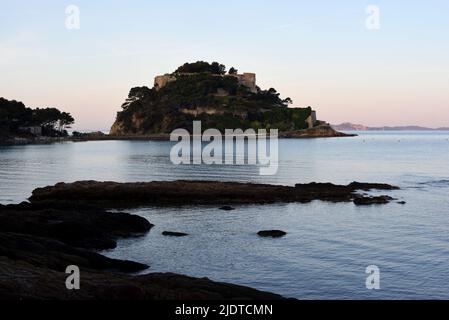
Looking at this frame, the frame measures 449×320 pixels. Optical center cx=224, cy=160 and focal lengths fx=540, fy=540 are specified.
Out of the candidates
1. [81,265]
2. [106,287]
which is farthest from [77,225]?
[106,287]

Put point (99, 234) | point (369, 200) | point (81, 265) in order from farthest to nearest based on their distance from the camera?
point (369, 200), point (99, 234), point (81, 265)

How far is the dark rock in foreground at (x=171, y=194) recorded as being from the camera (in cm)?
4562

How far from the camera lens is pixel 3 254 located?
18.5 m

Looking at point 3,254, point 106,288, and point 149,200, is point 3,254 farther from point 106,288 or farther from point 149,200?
point 149,200

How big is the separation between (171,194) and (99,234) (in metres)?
16.0

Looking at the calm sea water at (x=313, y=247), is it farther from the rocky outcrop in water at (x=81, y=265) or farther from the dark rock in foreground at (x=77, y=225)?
the rocky outcrop in water at (x=81, y=265)

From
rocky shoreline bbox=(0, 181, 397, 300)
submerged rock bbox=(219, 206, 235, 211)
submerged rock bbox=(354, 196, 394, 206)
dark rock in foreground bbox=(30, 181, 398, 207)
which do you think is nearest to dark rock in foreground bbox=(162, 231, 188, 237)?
rocky shoreline bbox=(0, 181, 397, 300)

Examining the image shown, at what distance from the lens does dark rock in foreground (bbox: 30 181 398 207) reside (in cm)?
4562

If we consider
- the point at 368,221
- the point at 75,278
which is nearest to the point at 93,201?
the point at 368,221

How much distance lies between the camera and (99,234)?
30.8 m

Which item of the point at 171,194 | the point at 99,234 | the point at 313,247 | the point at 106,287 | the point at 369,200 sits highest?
the point at 106,287

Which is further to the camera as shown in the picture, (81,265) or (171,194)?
(171,194)

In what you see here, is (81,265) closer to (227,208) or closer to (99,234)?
(99,234)
